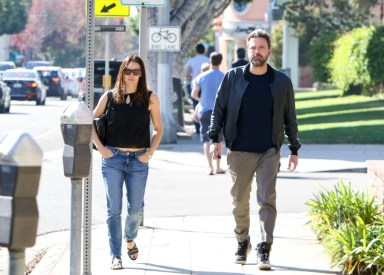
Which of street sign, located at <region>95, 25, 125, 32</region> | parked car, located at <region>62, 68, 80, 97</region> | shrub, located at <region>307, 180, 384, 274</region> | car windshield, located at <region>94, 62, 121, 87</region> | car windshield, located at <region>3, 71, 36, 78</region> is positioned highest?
street sign, located at <region>95, 25, 125, 32</region>

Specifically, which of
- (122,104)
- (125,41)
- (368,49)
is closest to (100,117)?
(122,104)

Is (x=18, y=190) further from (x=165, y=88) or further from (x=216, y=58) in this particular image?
(x=165, y=88)

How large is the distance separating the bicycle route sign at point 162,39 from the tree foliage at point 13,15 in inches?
1859

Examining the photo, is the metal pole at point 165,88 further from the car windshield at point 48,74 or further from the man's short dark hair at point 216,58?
the car windshield at point 48,74

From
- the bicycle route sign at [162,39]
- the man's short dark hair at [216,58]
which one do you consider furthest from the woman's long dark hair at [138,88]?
the bicycle route sign at [162,39]

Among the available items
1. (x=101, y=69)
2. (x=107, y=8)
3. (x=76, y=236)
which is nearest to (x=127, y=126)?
(x=76, y=236)

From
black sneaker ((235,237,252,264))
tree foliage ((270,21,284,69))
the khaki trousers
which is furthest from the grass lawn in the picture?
tree foliage ((270,21,284,69))

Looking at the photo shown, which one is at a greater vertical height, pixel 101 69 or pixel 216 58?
pixel 216 58

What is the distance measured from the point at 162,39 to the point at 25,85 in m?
31.1

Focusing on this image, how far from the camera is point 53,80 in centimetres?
5781

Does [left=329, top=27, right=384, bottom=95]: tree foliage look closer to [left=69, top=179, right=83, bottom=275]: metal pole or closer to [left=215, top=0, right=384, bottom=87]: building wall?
[left=69, top=179, right=83, bottom=275]: metal pole

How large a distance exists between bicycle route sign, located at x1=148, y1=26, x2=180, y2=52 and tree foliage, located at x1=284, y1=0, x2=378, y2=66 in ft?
145

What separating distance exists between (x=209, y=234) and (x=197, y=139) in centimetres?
1513

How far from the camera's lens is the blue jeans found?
934 cm
